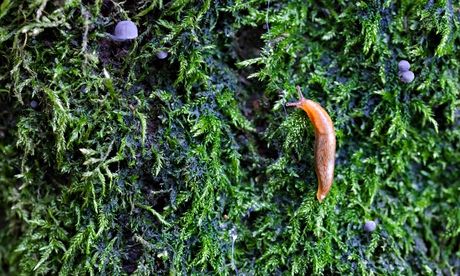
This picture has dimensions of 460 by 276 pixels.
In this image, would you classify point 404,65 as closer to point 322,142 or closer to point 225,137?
point 322,142

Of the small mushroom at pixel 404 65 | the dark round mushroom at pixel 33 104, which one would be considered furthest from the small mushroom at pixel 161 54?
the small mushroom at pixel 404 65

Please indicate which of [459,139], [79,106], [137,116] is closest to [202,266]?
[137,116]

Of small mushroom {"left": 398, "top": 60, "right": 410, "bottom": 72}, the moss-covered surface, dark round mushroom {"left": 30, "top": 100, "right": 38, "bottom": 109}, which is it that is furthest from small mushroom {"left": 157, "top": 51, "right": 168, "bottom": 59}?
small mushroom {"left": 398, "top": 60, "right": 410, "bottom": 72}

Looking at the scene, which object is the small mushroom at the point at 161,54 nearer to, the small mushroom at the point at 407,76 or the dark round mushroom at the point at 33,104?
the dark round mushroom at the point at 33,104

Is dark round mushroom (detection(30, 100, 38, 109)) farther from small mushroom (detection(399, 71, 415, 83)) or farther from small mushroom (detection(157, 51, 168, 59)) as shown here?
small mushroom (detection(399, 71, 415, 83))

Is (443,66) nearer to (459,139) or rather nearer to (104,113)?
(459,139)
